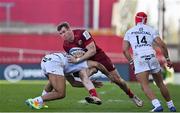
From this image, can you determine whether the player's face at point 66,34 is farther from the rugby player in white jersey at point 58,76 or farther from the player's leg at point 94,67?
the player's leg at point 94,67

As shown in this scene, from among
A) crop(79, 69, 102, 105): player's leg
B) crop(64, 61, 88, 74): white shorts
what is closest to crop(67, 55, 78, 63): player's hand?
crop(64, 61, 88, 74): white shorts

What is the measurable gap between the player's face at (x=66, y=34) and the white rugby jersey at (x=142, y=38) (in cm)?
135

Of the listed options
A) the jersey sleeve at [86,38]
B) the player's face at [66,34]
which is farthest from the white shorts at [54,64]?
the jersey sleeve at [86,38]

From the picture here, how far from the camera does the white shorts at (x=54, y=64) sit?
48.4 ft

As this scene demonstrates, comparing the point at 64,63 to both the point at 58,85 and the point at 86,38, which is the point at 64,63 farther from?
the point at 86,38

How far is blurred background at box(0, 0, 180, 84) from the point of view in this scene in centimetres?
4266

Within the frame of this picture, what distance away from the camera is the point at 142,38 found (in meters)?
14.5

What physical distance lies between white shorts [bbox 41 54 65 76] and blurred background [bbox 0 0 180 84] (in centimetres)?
2100

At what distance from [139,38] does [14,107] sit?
10.0 feet

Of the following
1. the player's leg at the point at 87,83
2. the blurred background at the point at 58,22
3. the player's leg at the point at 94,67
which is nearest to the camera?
the player's leg at the point at 87,83

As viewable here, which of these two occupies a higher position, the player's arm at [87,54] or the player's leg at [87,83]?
the player's arm at [87,54]

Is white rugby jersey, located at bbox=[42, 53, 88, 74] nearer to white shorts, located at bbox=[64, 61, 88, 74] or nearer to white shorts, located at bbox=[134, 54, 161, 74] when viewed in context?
white shorts, located at bbox=[64, 61, 88, 74]

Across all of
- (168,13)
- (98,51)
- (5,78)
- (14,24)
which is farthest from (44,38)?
(98,51)

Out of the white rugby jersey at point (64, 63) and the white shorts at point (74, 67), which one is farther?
the white shorts at point (74, 67)
